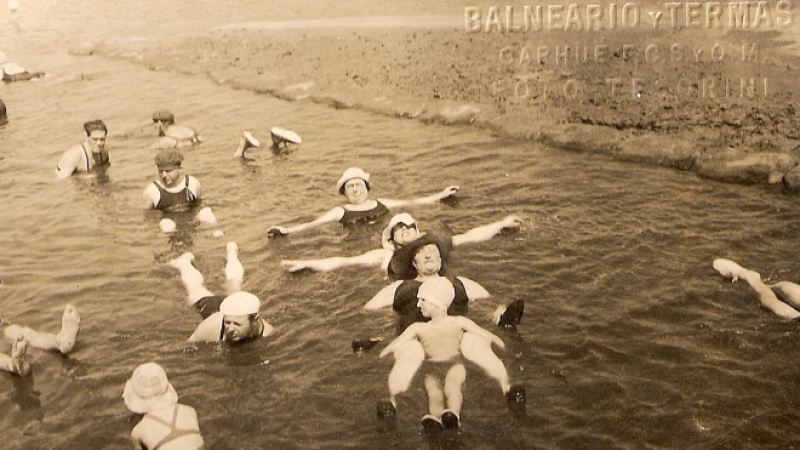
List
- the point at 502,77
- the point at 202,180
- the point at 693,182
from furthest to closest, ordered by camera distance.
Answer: the point at 502,77, the point at 202,180, the point at 693,182

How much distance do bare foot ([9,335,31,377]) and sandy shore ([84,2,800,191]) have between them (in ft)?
32.0

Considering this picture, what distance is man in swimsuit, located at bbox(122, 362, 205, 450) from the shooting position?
6.10 m

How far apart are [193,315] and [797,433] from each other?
21.5 ft

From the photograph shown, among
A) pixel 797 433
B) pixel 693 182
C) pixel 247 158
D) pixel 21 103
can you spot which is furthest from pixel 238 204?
pixel 21 103

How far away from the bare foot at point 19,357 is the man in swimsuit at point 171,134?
7.93 m

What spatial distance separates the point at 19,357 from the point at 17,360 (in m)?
0.04

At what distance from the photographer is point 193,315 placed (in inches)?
342

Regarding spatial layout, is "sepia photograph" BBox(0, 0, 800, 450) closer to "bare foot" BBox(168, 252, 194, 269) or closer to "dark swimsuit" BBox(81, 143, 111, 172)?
"dark swimsuit" BBox(81, 143, 111, 172)

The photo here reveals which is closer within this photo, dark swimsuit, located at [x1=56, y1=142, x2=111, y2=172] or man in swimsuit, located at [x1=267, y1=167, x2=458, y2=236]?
man in swimsuit, located at [x1=267, y1=167, x2=458, y2=236]

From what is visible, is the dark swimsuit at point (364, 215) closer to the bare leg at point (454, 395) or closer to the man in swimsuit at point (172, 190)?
the man in swimsuit at point (172, 190)

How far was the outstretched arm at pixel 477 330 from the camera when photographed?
7.52 metres

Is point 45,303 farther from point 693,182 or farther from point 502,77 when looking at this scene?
point 502,77

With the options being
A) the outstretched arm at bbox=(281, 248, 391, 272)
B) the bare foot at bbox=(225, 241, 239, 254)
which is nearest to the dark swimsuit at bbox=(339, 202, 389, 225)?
the outstretched arm at bbox=(281, 248, 391, 272)

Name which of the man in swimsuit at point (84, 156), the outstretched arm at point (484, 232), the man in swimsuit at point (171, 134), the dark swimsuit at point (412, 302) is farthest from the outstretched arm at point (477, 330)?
the man in swimsuit at point (171, 134)
